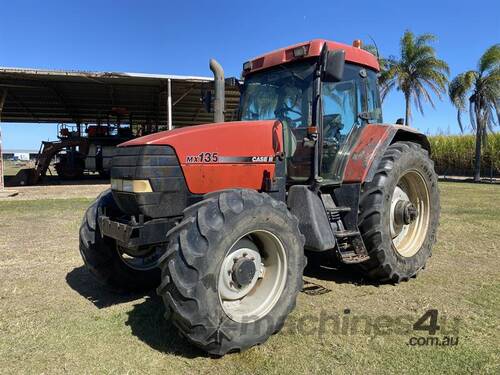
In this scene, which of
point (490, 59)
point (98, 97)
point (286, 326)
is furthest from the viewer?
point (490, 59)

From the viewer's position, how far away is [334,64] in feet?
12.7

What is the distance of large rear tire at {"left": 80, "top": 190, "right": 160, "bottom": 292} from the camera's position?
4143mm

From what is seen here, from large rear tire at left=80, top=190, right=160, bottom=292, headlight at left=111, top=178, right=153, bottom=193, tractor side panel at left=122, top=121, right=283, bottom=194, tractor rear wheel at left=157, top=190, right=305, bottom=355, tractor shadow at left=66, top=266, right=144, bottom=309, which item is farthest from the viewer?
tractor shadow at left=66, top=266, right=144, bottom=309

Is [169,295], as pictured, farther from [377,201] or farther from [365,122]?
[365,122]

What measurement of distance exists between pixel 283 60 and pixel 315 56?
0.35 meters

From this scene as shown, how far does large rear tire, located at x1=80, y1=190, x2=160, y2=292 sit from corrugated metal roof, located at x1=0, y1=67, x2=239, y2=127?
869cm

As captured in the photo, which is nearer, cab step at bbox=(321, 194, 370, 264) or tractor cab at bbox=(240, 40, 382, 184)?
tractor cab at bbox=(240, 40, 382, 184)

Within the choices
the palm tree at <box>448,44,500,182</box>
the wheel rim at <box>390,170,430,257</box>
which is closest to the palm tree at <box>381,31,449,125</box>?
the palm tree at <box>448,44,500,182</box>

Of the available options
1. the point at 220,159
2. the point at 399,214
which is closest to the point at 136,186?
the point at 220,159

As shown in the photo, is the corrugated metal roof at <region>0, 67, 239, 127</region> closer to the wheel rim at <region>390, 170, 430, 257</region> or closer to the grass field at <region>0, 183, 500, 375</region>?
the wheel rim at <region>390, 170, 430, 257</region>

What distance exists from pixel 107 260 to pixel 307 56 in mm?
2749

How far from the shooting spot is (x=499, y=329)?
3529mm

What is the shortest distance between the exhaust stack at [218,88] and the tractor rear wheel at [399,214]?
1.72 metres

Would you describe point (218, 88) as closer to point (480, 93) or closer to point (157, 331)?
point (157, 331)
